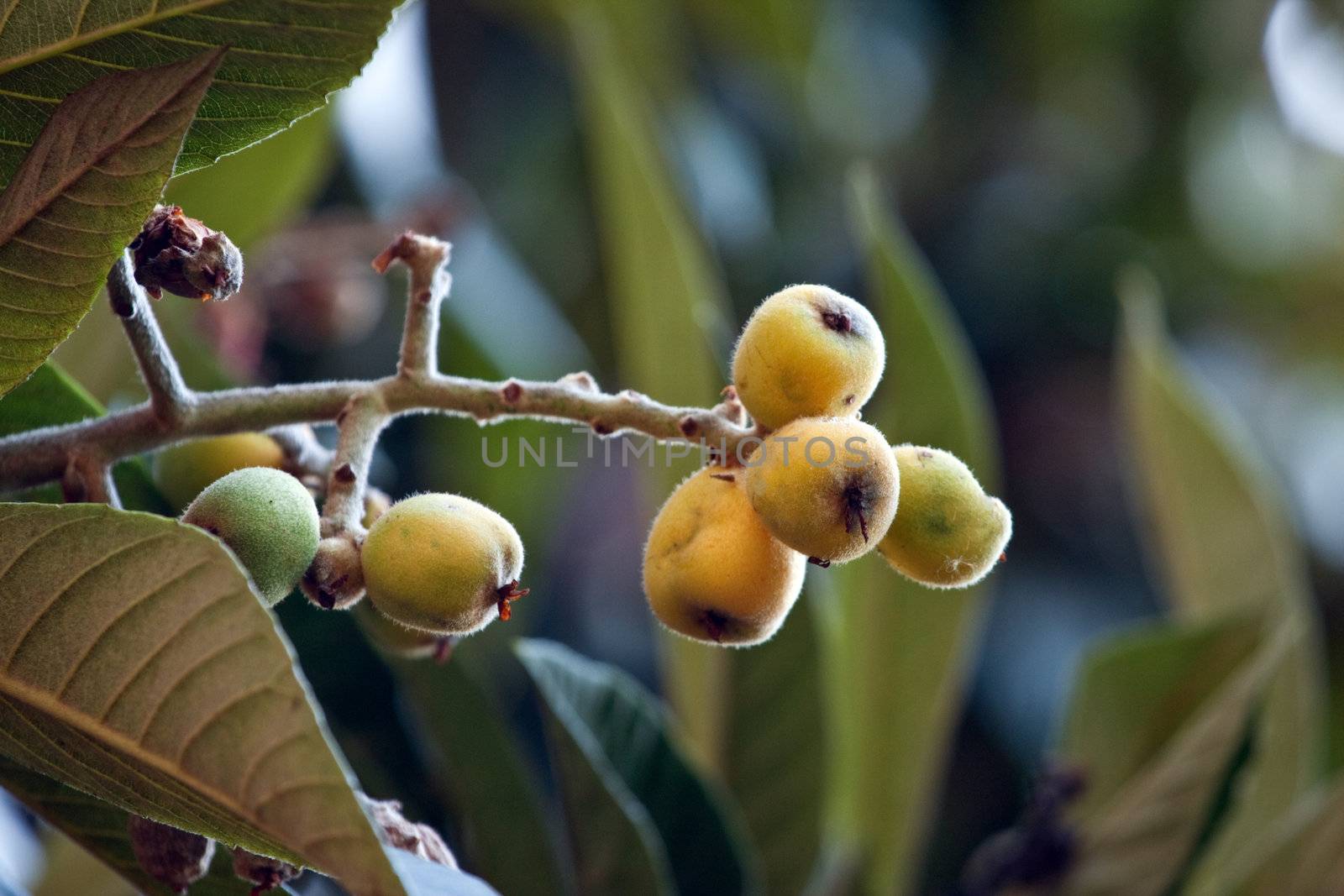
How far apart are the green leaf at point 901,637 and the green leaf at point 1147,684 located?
17 cm

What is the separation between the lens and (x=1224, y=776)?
1.39m

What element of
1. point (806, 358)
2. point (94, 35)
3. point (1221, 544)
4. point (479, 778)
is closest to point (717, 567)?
point (806, 358)

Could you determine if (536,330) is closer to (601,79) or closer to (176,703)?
(601,79)

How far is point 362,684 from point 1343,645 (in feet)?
8.43

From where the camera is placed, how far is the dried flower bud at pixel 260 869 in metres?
0.81

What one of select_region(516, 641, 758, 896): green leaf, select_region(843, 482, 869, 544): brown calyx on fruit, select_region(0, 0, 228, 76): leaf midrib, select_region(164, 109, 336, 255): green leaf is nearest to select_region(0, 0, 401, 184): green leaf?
select_region(0, 0, 228, 76): leaf midrib

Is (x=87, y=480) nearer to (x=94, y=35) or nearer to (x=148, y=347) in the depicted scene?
(x=148, y=347)

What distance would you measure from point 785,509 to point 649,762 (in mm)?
562

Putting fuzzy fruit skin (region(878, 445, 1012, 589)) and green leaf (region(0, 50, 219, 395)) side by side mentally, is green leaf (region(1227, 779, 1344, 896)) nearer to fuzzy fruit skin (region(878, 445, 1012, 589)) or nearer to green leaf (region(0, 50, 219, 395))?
fuzzy fruit skin (region(878, 445, 1012, 589))

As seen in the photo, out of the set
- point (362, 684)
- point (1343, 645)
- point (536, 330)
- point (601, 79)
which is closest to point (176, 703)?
point (362, 684)

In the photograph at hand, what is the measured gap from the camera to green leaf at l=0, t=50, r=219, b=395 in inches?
27.9

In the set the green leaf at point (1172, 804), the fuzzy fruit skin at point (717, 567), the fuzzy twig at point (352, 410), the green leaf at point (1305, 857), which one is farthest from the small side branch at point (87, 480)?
the green leaf at point (1305, 857)

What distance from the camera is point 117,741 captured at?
2.30 feet

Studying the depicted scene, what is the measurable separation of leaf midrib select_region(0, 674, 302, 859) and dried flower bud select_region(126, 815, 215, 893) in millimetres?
149
